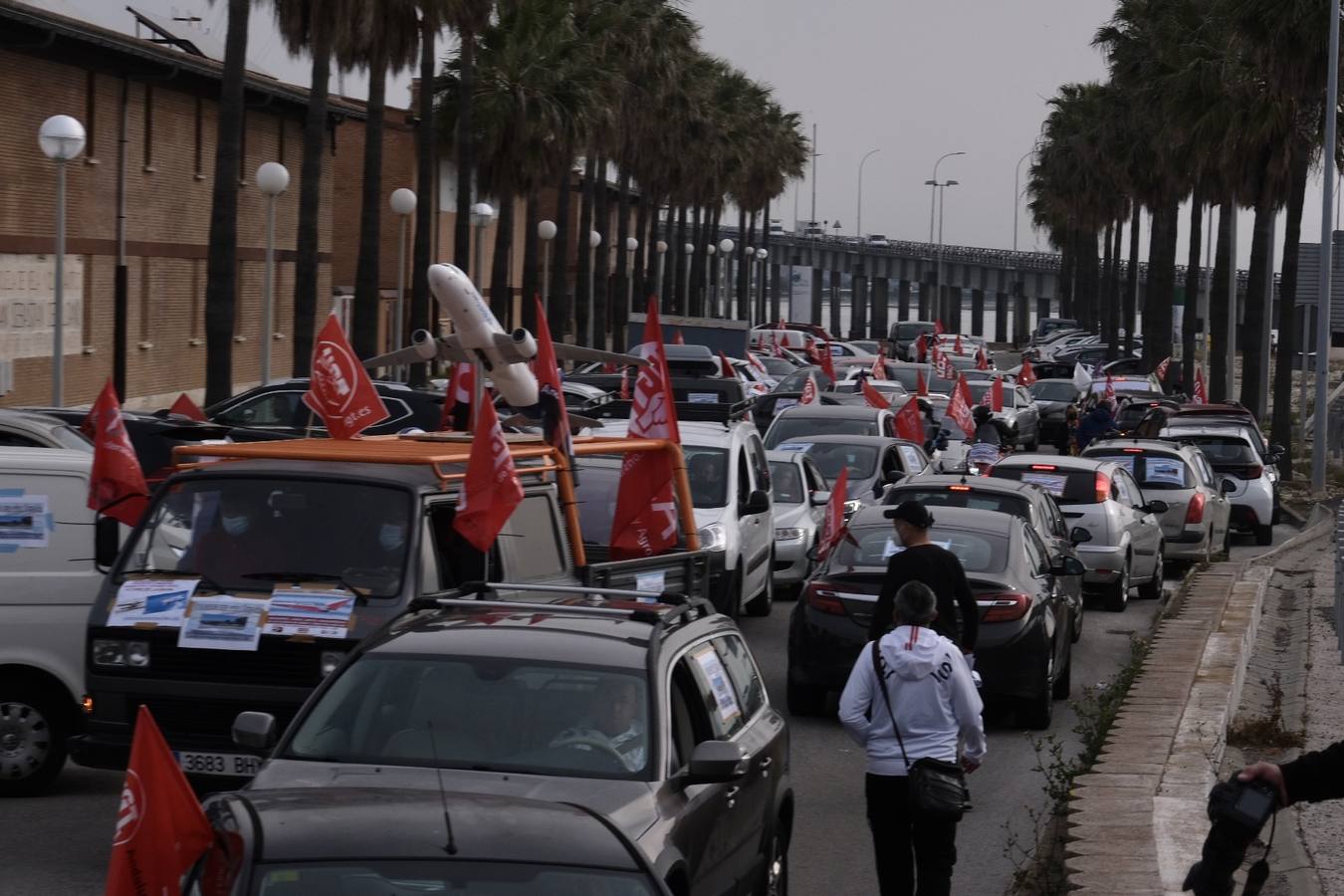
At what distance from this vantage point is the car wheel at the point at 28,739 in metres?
10.2

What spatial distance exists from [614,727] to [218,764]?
308cm

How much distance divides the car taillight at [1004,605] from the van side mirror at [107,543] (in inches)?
221

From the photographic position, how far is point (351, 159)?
6269 cm

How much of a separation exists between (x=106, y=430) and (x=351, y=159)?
2082 inches

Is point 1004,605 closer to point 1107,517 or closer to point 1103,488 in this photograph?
point 1107,517

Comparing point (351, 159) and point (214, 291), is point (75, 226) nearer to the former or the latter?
point (214, 291)

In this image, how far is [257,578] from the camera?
9.45 meters

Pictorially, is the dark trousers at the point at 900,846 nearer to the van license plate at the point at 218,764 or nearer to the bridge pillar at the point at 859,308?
the van license plate at the point at 218,764

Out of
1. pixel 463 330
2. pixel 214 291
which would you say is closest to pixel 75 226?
pixel 214 291

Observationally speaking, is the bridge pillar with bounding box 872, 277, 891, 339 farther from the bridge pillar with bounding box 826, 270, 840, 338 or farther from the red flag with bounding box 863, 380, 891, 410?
the red flag with bounding box 863, 380, 891, 410

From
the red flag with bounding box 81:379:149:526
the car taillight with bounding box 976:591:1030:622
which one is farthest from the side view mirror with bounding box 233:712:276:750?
the car taillight with bounding box 976:591:1030:622

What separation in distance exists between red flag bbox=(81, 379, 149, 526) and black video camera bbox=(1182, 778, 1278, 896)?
277 inches

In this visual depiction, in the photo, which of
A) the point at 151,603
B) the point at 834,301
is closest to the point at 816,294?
the point at 834,301

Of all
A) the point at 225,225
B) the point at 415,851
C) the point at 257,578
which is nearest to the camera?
the point at 415,851
